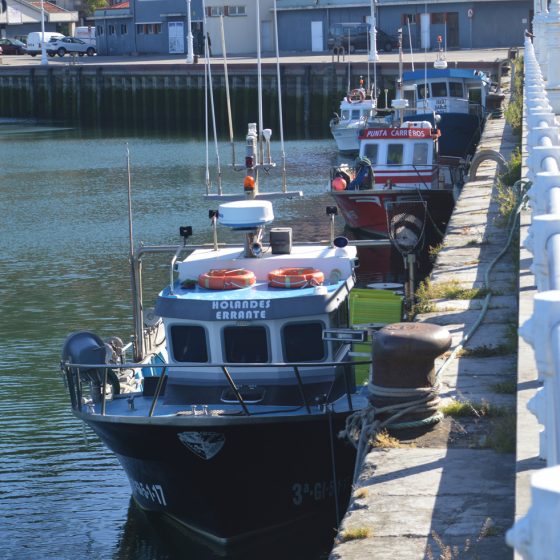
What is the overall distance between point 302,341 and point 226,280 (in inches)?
36.5

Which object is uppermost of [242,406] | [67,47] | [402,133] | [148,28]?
[148,28]

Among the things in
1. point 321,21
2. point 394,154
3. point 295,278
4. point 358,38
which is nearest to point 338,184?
point 394,154

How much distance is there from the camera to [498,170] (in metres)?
20.4

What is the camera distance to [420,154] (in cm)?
2789

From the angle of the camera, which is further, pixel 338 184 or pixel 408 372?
pixel 338 184

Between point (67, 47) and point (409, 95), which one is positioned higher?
point (67, 47)

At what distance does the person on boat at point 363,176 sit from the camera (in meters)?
27.7

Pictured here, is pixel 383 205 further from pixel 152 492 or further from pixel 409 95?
pixel 152 492

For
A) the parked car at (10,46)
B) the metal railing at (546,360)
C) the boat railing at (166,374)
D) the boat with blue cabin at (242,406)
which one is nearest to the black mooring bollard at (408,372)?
the metal railing at (546,360)

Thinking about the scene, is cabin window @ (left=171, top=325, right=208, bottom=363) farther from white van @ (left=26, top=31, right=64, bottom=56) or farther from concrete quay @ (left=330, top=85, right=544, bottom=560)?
white van @ (left=26, top=31, right=64, bottom=56)

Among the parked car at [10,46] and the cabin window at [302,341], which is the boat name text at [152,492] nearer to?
the cabin window at [302,341]

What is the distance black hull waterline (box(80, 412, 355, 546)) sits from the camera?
1091 cm

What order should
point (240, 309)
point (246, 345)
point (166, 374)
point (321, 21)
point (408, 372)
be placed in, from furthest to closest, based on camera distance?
1. point (321, 21)
2. point (166, 374)
3. point (246, 345)
4. point (240, 309)
5. point (408, 372)

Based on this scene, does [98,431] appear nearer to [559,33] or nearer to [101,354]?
[101,354]
